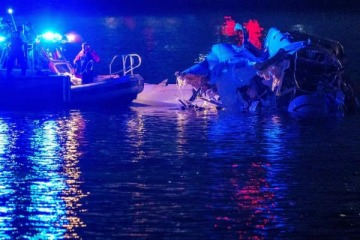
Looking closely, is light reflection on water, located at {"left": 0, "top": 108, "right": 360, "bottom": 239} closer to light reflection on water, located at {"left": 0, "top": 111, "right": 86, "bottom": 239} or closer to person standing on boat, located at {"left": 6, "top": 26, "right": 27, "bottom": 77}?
light reflection on water, located at {"left": 0, "top": 111, "right": 86, "bottom": 239}

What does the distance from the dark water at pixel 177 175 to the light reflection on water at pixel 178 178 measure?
2 centimetres

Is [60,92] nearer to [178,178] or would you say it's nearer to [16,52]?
[16,52]

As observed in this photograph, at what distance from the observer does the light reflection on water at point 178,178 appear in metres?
14.1

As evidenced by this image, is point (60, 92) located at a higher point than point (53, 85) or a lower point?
lower

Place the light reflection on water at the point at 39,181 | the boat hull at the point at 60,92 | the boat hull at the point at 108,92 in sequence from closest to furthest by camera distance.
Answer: the light reflection on water at the point at 39,181 < the boat hull at the point at 60,92 < the boat hull at the point at 108,92

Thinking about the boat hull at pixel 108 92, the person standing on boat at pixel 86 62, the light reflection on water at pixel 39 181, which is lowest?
the light reflection on water at pixel 39 181

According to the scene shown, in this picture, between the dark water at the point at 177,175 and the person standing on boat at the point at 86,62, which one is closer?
the dark water at the point at 177,175

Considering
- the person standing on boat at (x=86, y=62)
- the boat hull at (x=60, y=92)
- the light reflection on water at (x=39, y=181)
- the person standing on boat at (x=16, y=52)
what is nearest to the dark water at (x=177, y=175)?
the light reflection on water at (x=39, y=181)

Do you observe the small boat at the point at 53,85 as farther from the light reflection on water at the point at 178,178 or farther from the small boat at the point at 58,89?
the light reflection on water at the point at 178,178

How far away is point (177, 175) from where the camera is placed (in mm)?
18062

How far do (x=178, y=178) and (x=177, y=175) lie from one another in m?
0.30

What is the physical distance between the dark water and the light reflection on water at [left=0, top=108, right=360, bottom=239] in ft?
0.06

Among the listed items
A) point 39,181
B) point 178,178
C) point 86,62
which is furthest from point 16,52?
point 178,178

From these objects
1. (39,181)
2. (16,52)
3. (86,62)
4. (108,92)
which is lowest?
(39,181)
